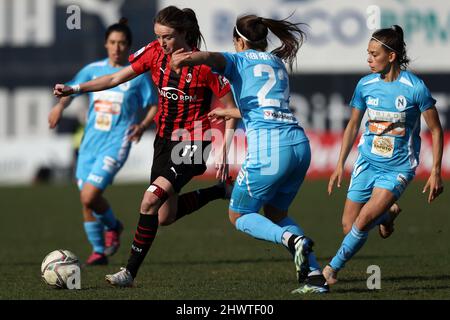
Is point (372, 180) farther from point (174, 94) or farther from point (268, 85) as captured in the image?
point (174, 94)

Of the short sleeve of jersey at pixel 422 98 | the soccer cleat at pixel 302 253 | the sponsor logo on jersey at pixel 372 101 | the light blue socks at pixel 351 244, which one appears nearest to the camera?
the soccer cleat at pixel 302 253

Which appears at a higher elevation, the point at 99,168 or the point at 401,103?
the point at 401,103

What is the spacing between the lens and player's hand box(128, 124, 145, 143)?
1069cm

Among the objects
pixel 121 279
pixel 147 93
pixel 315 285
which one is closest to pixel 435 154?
pixel 315 285

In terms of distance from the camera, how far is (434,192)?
759 cm

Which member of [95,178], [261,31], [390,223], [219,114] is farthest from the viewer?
[95,178]

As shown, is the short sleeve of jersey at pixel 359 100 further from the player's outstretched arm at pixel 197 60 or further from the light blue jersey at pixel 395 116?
the player's outstretched arm at pixel 197 60

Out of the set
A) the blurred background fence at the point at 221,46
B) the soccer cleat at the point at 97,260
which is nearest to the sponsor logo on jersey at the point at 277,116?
the soccer cleat at the point at 97,260

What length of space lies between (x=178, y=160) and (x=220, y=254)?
11.7ft

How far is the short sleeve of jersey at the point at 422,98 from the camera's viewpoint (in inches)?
306

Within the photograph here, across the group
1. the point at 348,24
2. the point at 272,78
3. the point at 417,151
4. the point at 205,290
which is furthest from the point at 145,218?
the point at 348,24

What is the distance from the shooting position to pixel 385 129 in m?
8.00

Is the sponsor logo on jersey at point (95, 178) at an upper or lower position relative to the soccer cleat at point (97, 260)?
upper

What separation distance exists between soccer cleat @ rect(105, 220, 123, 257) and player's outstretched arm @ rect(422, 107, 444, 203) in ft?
14.4
